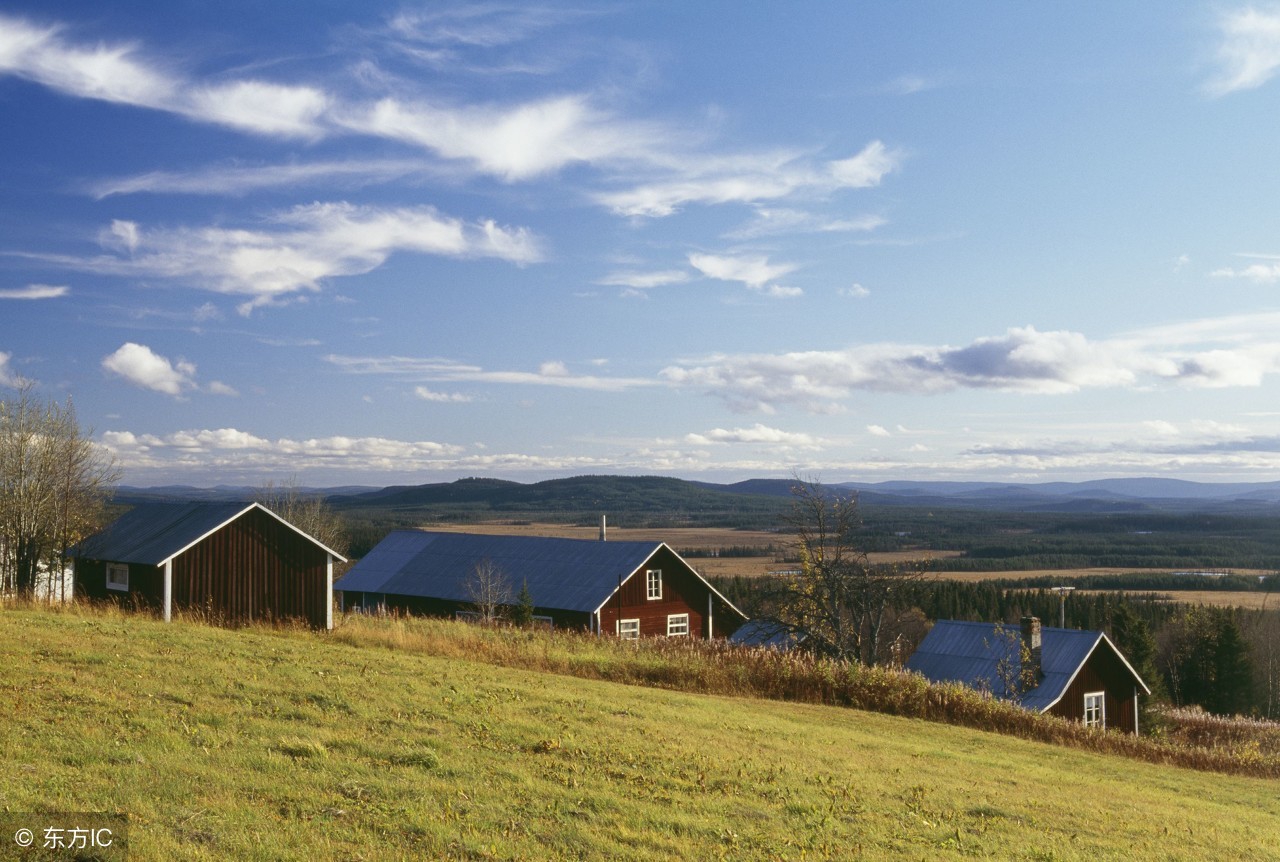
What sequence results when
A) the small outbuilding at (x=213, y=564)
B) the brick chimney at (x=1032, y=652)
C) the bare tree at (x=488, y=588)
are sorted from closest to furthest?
the small outbuilding at (x=213, y=564)
the brick chimney at (x=1032, y=652)
the bare tree at (x=488, y=588)

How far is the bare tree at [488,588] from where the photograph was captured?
42.9 m

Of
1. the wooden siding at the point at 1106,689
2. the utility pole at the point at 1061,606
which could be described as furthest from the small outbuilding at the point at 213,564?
the utility pole at the point at 1061,606

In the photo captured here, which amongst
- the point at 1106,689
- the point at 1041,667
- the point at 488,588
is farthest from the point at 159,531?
the point at 1106,689

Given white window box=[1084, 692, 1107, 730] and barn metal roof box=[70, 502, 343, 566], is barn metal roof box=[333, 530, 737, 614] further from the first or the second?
white window box=[1084, 692, 1107, 730]

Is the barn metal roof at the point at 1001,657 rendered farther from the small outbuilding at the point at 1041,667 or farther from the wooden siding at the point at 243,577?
the wooden siding at the point at 243,577

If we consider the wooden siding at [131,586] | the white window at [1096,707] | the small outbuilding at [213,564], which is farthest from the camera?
the white window at [1096,707]

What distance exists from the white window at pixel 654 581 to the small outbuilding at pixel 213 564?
1685cm

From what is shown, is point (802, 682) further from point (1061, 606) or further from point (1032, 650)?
point (1061, 606)

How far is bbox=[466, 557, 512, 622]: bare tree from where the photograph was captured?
141ft

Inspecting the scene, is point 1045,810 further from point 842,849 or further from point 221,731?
point 221,731

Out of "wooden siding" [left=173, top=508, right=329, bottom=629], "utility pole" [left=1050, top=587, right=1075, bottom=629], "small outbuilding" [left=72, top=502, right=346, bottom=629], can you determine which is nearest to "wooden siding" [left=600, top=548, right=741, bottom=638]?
"wooden siding" [left=173, top=508, right=329, bottom=629]

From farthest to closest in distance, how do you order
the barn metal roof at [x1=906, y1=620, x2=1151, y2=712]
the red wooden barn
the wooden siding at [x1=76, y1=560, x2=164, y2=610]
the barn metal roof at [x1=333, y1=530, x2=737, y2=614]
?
the barn metal roof at [x1=333, y1=530, x2=737, y2=614]
the red wooden barn
the barn metal roof at [x1=906, y1=620, x2=1151, y2=712]
the wooden siding at [x1=76, y1=560, x2=164, y2=610]

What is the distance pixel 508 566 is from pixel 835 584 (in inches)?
745

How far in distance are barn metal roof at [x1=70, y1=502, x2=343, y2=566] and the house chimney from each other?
26.7 metres
